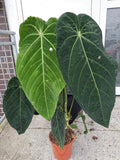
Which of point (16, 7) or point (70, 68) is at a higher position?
point (16, 7)

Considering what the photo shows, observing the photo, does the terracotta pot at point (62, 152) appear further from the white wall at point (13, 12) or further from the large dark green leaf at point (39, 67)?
the white wall at point (13, 12)

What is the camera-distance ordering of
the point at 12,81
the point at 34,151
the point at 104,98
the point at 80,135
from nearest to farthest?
the point at 104,98, the point at 12,81, the point at 34,151, the point at 80,135

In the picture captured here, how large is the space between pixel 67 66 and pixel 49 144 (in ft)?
3.24

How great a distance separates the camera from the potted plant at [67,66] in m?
0.44

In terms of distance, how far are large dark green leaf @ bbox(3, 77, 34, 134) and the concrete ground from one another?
53 centimetres

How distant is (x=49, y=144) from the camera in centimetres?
117

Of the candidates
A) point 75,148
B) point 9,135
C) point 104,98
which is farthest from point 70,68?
point 9,135

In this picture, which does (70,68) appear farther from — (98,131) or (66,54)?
(98,131)

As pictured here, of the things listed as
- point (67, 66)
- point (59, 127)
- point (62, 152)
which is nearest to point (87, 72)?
point (67, 66)

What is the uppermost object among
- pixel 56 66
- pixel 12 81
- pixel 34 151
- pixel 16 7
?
pixel 16 7

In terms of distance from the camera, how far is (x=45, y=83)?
0.51m

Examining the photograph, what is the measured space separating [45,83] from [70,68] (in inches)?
5.2

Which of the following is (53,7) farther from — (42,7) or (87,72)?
(87,72)

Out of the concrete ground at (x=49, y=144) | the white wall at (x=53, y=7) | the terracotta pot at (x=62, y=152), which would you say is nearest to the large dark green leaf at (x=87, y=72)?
the terracotta pot at (x=62, y=152)
